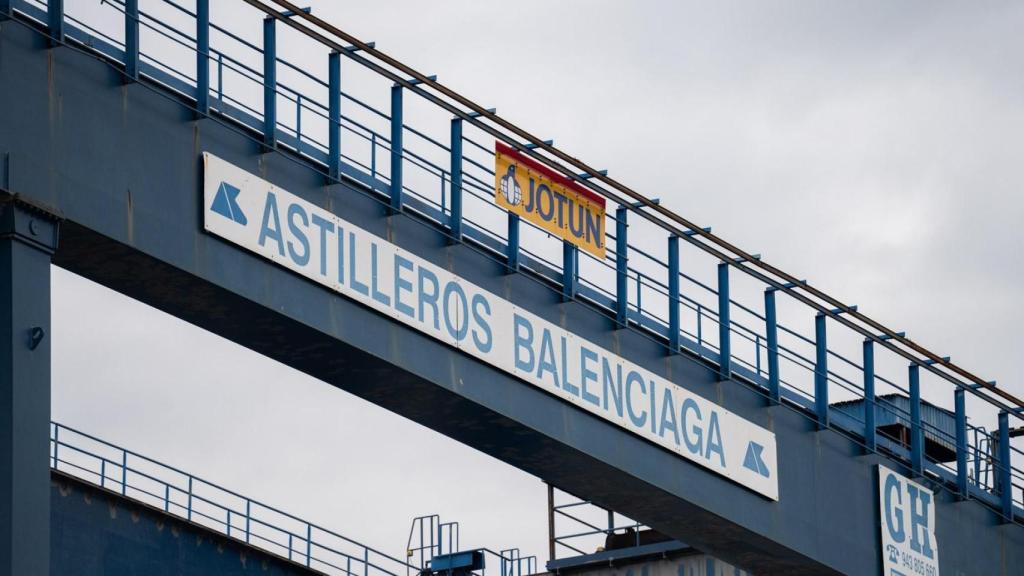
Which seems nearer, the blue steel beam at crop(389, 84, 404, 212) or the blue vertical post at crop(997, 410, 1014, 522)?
the blue steel beam at crop(389, 84, 404, 212)

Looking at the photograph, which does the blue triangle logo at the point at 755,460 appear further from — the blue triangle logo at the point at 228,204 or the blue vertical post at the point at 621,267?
the blue triangle logo at the point at 228,204

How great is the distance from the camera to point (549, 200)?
21.9 meters

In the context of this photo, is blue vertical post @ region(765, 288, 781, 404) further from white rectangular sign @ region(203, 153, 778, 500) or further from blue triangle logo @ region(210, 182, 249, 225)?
blue triangle logo @ region(210, 182, 249, 225)

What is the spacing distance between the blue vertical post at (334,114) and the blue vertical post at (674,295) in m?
5.17

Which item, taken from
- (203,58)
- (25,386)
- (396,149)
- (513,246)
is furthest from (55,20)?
(513,246)

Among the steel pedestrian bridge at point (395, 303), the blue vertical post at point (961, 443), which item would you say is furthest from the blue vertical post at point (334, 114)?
the blue vertical post at point (961, 443)

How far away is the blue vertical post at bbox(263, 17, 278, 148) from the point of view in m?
19.0

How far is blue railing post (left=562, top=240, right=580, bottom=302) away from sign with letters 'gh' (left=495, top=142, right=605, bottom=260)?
11 cm

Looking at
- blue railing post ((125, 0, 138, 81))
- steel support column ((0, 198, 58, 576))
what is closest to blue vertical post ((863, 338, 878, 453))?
blue railing post ((125, 0, 138, 81))

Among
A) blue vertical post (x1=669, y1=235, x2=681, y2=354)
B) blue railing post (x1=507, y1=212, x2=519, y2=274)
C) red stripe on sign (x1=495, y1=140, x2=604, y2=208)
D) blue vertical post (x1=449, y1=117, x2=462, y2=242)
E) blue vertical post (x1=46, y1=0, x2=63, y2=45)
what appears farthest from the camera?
blue vertical post (x1=669, y1=235, x2=681, y2=354)

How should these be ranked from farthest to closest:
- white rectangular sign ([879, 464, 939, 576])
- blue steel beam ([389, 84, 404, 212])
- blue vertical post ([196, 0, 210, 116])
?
white rectangular sign ([879, 464, 939, 576]), blue steel beam ([389, 84, 404, 212]), blue vertical post ([196, 0, 210, 116])

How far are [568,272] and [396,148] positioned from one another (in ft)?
8.49

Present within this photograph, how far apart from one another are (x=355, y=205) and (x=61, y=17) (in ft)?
12.1

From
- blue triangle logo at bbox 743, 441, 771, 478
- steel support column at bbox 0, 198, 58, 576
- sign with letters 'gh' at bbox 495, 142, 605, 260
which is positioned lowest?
steel support column at bbox 0, 198, 58, 576
